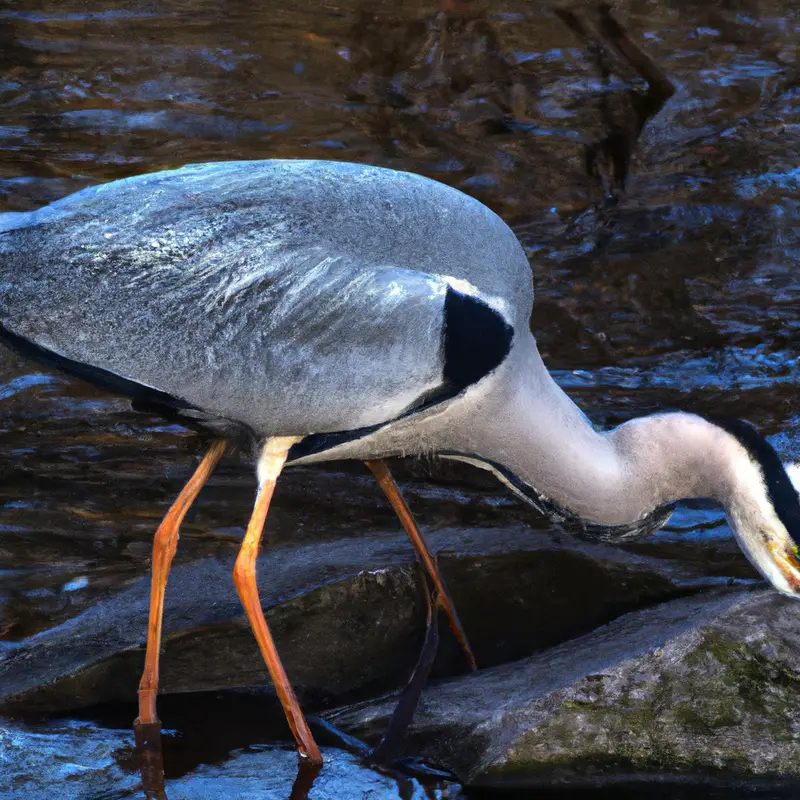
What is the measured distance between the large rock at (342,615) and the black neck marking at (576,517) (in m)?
0.35

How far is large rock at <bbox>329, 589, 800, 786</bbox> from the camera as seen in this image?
4.32 m

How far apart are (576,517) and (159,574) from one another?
160cm

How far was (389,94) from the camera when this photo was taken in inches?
420

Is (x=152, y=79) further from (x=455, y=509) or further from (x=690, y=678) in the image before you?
(x=690, y=678)

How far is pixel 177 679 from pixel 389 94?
6805mm

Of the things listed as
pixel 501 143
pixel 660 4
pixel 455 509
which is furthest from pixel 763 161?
pixel 455 509

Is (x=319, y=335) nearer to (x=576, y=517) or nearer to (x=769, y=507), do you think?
(x=576, y=517)

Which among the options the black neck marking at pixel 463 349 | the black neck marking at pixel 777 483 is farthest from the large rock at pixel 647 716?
the black neck marking at pixel 463 349

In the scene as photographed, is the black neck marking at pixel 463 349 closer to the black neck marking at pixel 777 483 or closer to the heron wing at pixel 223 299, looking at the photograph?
→ the heron wing at pixel 223 299

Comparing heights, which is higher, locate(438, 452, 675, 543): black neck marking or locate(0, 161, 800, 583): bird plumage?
locate(0, 161, 800, 583): bird plumage

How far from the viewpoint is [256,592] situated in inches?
184

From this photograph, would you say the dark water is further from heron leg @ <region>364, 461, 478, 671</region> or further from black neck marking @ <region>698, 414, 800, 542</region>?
black neck marking @ <region>698, 414, 800, 542</region>

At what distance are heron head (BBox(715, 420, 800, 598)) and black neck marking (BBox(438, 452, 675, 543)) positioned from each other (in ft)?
1.22

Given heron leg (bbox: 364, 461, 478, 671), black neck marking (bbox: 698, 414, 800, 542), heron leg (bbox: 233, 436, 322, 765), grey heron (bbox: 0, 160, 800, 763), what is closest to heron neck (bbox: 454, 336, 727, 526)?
grey heron (bbox: 0, 160, 800, 763)
